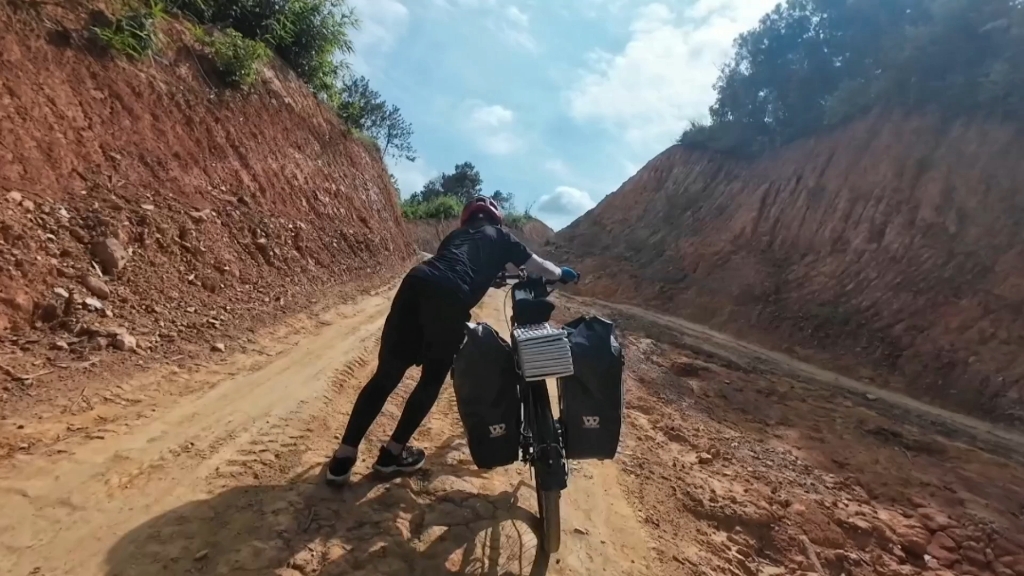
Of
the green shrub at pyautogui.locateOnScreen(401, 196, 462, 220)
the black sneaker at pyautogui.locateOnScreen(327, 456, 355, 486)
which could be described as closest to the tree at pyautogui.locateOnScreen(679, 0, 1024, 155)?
the green shrub at pyautogui.locateOnScreen(401, 196, 462, 220)

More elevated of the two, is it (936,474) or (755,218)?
(755,218)

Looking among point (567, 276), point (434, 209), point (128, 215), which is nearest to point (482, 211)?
point (567, 276)

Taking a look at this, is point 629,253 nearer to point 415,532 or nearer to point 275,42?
point 275,42

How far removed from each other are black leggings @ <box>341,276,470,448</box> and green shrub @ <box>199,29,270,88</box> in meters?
6.82

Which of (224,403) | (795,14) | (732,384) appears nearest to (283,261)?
(224,403)

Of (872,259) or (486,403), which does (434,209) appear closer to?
(872,259)

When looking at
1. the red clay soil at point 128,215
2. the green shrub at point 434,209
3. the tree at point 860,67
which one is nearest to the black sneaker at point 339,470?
the red clay soil at point 128,215

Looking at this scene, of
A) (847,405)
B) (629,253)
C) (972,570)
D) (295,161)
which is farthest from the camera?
(629,253)

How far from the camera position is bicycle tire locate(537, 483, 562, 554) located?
2.67m

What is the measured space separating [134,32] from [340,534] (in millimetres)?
6724

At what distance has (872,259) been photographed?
1233 cm

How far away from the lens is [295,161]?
9.40 metres

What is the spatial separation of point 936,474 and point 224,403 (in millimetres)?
5848

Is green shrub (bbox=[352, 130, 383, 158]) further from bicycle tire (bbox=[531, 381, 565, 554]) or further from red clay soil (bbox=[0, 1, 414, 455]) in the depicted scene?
bicycle tire (bbox=[531, 381, 565, 554])
